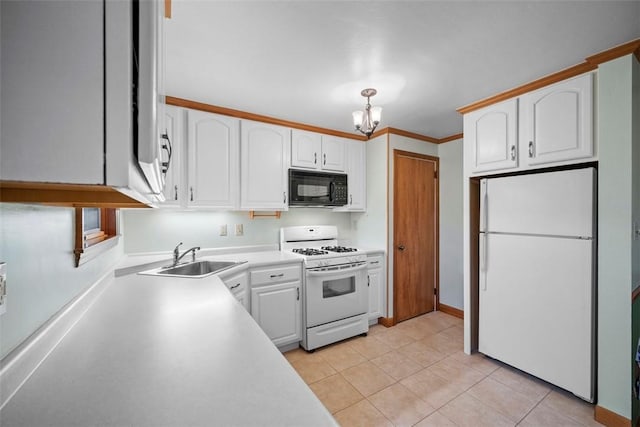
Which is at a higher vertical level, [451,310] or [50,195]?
[50,195]

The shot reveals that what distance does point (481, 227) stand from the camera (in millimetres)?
2357

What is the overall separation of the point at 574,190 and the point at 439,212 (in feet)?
5.84

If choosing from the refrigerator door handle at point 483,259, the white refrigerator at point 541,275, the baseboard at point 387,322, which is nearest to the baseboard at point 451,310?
the baseboard at point 387,322

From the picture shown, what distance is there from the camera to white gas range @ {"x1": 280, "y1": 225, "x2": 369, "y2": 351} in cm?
257

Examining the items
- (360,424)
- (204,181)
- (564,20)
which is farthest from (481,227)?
(204,181)

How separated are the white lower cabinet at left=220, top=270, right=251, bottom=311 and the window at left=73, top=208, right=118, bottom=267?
2.47ft

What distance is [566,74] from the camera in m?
1.88

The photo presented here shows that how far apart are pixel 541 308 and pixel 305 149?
8.05ft

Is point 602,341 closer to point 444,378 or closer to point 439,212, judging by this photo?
point 444,378

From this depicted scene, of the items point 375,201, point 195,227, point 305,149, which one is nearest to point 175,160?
point 195,227

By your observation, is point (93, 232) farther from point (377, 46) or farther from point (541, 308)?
point (541, 308)

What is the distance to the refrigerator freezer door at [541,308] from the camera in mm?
1820

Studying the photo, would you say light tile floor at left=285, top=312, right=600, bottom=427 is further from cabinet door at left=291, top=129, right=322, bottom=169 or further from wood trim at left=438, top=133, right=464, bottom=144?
wood trim at left=438, top=133, right=464, bottom=144

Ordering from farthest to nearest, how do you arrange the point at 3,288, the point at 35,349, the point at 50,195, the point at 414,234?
the point at 414,234
the point at 35,349
the point at 3,288
the point at 50,195
